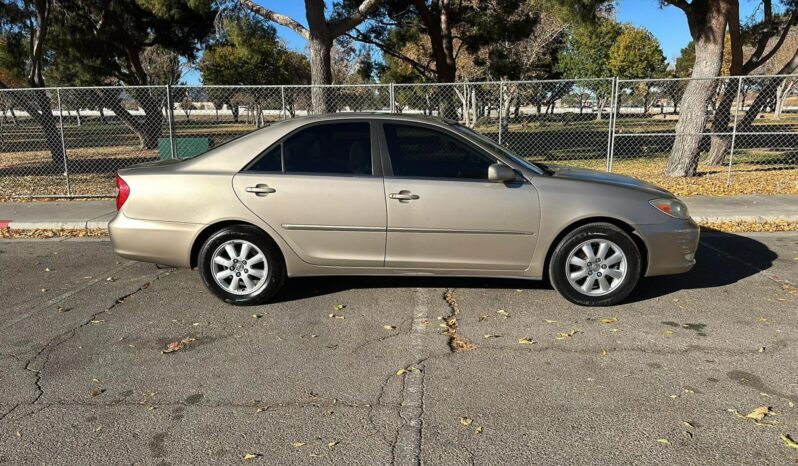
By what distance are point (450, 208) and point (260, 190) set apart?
61.3 inches

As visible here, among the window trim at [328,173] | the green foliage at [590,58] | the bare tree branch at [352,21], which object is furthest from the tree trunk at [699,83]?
the green foliage at [590,58]

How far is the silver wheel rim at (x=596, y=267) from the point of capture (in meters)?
4.71

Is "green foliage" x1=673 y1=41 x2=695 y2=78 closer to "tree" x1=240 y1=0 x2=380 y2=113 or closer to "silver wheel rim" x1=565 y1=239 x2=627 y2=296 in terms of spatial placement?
"tree" x1=240 y1=0 x2=380 y2=113

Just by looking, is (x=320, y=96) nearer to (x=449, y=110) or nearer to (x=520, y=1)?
(x=449, y=110)

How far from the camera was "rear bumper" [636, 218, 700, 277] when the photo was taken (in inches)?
185

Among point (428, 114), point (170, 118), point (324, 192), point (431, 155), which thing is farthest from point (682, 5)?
point (324, 192)

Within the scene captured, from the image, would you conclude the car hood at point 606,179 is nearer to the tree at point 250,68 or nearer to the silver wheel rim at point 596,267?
the silver wheel rim at point 596,267

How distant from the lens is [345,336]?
428 centimetres

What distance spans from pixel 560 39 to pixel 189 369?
109ft

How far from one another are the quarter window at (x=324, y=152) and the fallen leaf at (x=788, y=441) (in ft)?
10.7

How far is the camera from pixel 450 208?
4.62 metres

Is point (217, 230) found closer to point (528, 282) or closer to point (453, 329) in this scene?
point (453, 329)

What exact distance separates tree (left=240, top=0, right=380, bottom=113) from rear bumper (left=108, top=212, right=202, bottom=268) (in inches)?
278

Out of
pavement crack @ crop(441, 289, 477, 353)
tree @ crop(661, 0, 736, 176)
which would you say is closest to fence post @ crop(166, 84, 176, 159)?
pavement crack @ crop(441, 289, 477, 353)
